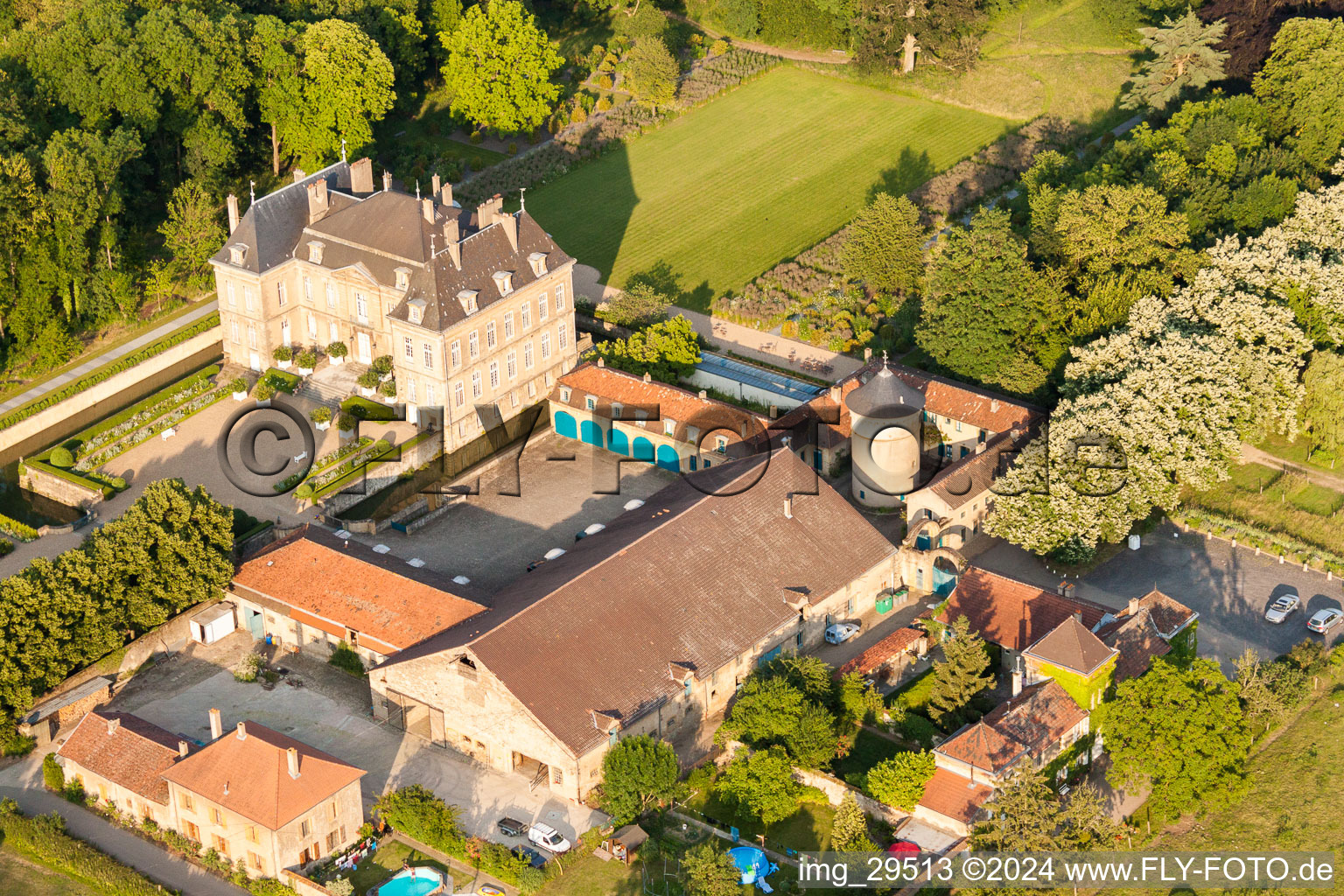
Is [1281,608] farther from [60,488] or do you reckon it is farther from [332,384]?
[60,488]

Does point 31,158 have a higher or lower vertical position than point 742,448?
higher

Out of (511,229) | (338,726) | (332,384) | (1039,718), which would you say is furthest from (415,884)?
(511,229)

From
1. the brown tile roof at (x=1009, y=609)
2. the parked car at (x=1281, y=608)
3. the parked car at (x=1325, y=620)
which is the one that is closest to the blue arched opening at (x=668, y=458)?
the brown tile roof at (x=1009, y=609)

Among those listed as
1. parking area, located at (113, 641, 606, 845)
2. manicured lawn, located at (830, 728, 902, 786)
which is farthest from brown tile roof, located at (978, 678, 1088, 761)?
parking area, located at (113, 641, 606, 845)

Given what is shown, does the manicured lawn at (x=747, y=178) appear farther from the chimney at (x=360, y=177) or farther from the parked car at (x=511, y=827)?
the parked car at (x=511, y=827)

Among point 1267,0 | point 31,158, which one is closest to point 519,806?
point 31,158

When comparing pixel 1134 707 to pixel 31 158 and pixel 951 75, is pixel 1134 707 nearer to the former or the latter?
pixel 31 158
